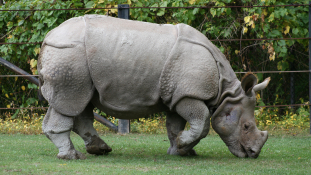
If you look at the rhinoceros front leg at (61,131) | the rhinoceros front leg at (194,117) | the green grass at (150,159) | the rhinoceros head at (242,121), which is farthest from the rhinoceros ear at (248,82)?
the rhinoceros front leg at (61,131)

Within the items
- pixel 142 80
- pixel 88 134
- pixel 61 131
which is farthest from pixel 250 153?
pixel 61 131

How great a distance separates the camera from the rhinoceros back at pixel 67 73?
557cm

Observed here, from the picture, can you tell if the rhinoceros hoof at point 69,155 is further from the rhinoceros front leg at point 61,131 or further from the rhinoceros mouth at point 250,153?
A: the rhinoceros mouth at point 250,153

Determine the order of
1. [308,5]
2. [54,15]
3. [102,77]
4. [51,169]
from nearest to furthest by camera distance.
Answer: [51,169], [102,77], [308,5], [54,15]

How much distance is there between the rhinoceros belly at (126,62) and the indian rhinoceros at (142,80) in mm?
13

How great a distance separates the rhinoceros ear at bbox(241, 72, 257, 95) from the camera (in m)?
5.87

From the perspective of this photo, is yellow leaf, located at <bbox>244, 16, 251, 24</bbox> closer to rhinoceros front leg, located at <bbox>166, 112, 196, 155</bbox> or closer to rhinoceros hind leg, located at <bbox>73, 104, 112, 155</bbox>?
rhinoceros front leg, located at <bbox>166, 112, 196, 155</bbox>

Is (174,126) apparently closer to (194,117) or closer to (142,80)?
(194,117)

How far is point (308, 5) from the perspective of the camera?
8.98 m

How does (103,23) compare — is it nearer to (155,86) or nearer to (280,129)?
(155,86)

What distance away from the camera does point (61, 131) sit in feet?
18.9

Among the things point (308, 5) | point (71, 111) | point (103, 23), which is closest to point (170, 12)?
point (308, 5)

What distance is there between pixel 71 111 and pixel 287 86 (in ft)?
22.7

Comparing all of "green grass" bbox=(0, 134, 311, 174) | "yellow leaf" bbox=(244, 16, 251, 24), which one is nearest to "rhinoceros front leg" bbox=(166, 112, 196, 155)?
"green grass" bbox=(0, 134, 311, 174)
